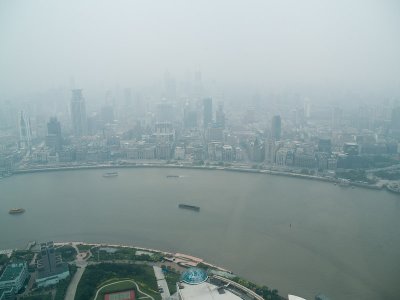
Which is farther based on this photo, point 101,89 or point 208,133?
point 101,89

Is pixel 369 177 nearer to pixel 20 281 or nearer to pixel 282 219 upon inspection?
pixel 282 219

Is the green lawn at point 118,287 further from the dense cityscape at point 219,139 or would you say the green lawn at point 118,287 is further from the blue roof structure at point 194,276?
the dense cityscape at point 219,139

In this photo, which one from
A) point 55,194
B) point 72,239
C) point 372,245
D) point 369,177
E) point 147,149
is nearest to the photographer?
point 372,245

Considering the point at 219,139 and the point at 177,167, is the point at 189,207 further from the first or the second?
the point at 219,139

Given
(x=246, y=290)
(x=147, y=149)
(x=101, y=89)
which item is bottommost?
(x=246, y=290)

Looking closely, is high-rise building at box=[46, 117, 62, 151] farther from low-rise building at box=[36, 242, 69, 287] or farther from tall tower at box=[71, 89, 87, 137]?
low-rise building at box=[36, 242, 69, 287]

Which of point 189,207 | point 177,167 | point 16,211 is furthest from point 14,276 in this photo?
point 177,167

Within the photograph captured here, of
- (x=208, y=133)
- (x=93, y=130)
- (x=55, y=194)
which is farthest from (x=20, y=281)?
(x=93, y=130)

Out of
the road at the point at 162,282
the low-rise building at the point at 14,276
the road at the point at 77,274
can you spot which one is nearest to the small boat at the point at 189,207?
the road at the point at 162,282
